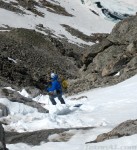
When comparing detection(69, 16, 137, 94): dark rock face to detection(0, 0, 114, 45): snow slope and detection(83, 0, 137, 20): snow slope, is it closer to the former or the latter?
detection(0, 0, 114, 45): snow slope

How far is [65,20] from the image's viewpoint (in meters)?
77.2

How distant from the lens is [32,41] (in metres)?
51.4

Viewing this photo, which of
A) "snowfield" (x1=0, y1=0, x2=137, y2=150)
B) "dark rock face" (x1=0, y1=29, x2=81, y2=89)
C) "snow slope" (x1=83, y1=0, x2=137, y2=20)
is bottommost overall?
"snow slope" (x1=83, y1=0, x2=137, y2=20)

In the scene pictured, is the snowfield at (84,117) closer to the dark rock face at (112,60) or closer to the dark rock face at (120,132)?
the dark rock face at (120,132)

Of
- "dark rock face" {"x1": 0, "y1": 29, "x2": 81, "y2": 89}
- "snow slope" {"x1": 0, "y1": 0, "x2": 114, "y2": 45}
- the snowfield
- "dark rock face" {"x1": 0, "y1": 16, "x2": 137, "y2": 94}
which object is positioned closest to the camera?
the snowfield

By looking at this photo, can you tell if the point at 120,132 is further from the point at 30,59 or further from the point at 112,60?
the point at 30,59

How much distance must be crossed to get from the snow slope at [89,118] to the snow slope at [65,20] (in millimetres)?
38403

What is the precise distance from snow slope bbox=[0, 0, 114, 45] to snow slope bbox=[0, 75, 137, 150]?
38.4 metres

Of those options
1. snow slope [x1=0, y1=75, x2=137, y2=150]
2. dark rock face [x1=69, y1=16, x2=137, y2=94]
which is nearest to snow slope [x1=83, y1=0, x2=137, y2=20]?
dark rock face [x1=69, y1=16, x2=137, y2=94]

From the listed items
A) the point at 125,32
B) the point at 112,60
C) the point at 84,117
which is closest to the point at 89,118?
the point at 84,117

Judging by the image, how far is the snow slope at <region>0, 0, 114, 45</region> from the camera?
63.7m

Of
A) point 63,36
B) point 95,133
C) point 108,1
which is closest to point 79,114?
point 95,133

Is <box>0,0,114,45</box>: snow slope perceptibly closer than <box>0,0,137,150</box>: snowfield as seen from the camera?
No

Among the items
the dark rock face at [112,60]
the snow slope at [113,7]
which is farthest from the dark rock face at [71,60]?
the snow slope at [113,7]
